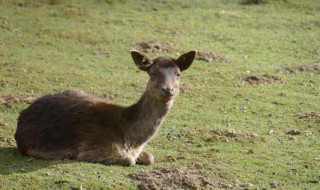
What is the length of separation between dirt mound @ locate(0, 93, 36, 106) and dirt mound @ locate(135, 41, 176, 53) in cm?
496

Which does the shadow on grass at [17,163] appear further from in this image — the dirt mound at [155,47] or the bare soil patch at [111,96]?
the dirt mound at [155,47]

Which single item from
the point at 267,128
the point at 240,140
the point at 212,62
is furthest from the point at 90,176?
the point at 212,62

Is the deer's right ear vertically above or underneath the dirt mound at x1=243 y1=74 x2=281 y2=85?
above

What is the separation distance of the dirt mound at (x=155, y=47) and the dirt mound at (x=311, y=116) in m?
5.60

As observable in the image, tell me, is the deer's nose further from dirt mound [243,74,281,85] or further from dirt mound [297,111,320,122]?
dirt mound [243,74,281,85]

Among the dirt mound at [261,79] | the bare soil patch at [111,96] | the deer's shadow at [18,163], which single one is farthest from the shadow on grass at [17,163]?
the dirt mound at [261,79]

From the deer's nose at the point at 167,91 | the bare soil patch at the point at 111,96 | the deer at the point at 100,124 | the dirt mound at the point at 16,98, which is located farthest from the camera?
the bare soil patch at the point at 111,96

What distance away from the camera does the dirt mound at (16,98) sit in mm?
14688

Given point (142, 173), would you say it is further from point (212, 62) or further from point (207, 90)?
point (212, 62)

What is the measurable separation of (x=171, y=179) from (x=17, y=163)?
2215 mm

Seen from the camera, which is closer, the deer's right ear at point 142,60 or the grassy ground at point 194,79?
the grassy ground at point 194,79

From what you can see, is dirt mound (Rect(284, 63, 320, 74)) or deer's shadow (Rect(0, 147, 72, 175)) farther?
dirt mound (Rect(284, 63, 320, 74))

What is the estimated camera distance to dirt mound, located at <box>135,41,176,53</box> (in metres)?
19.6

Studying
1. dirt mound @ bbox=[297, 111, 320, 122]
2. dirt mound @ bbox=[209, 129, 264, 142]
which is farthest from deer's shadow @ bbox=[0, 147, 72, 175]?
dirt mound @ bbox=[297, 111, 320, 122]
